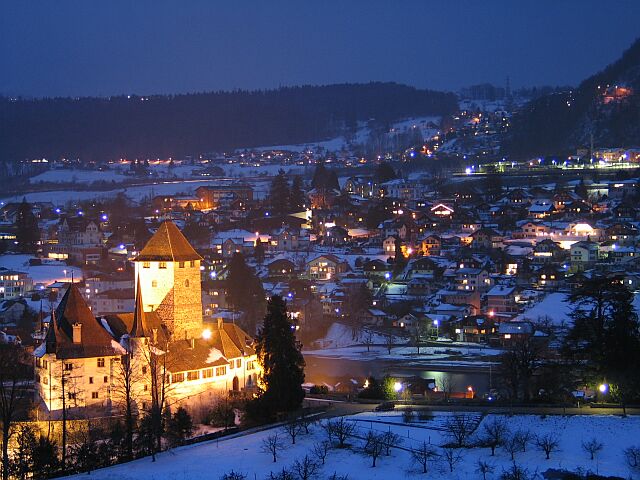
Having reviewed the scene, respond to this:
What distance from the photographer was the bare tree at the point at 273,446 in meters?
26.4

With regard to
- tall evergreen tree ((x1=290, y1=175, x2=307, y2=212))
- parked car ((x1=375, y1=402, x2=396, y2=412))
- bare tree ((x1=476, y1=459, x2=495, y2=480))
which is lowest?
bare tree ((x1=476, y1=459, x2=495, y2=480))

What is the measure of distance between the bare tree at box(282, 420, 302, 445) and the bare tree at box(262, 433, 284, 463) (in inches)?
14.2

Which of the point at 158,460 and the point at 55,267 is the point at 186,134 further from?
the point at 158,460

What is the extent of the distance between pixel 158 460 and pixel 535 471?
30.4 ft

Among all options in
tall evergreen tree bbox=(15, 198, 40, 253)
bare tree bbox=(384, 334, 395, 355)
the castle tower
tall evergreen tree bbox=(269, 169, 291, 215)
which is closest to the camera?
the castle tower

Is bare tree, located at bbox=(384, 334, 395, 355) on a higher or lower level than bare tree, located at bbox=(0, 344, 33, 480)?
lower

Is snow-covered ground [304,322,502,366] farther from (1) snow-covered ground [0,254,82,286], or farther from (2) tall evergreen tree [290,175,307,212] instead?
(2) tall evergreen tree [290,175,307,212]

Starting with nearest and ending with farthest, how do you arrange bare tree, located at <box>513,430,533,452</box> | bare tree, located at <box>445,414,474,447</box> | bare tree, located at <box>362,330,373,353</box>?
bare tree, located at <box>513,430,533,452</box>, bare tree, located at <box>445,414,474,447</box>, bare tree, located at <box>362,330,373,353</box>

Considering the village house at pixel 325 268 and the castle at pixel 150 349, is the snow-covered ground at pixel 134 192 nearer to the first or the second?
the village house at pixel 325 268

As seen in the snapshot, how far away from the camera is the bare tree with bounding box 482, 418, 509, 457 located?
26062 millimetres

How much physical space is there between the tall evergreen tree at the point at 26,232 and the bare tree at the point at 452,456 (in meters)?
57.0

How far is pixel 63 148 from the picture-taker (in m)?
159

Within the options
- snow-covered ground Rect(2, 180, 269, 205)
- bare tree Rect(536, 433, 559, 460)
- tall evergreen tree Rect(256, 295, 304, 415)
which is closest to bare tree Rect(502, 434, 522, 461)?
bare tree Rect(536, 433, 559, 460)

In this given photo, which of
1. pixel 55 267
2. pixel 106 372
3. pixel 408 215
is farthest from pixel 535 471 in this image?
pixel 408 215
